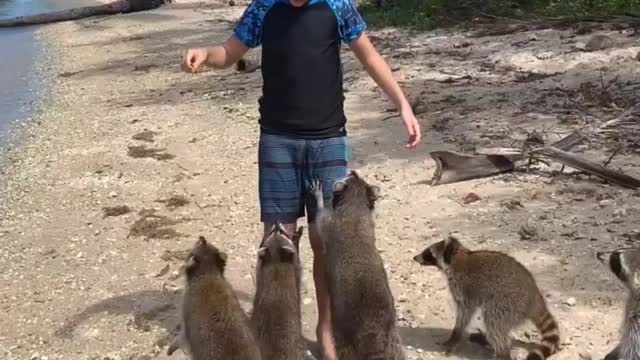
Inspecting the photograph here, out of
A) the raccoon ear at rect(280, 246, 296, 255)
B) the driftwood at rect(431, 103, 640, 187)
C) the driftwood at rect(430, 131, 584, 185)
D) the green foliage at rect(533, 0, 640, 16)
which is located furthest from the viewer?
the green foliage at rect(533, 0, 640, 16)

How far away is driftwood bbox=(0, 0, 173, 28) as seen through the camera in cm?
2920

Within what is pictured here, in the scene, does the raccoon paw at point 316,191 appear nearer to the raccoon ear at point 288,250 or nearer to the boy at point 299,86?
the boy at point 299,86

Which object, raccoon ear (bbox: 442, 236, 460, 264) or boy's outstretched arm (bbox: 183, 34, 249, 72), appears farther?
raccoon ear (bbox: 442, 236, 460, 264)

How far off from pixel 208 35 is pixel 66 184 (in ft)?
48.1

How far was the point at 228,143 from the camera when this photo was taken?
11250 mm

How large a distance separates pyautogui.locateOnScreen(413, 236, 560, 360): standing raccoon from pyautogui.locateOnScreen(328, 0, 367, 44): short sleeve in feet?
5.44

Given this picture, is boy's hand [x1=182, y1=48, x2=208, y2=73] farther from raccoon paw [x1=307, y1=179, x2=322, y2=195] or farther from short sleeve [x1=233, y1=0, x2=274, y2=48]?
raccoon paw [x1=307, y1=179, x2=322, y2=195]

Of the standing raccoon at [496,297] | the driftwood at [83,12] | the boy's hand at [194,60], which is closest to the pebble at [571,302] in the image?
the standing raccoon at [496,297]

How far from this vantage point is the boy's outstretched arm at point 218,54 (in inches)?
193

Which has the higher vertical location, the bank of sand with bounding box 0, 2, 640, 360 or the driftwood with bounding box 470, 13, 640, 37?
the driftwood with bounding box 470, 13, 640, 37

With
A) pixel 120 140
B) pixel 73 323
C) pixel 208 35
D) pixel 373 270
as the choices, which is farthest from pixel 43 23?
Result: pixel 373 270

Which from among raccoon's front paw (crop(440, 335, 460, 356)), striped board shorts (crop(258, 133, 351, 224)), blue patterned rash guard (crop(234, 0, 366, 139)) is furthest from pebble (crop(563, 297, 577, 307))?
blue patterned rash guard (crop(234, 0, 366, 139))

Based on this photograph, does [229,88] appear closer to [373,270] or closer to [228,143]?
[228,143]

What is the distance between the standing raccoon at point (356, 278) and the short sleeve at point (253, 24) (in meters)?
0.89
